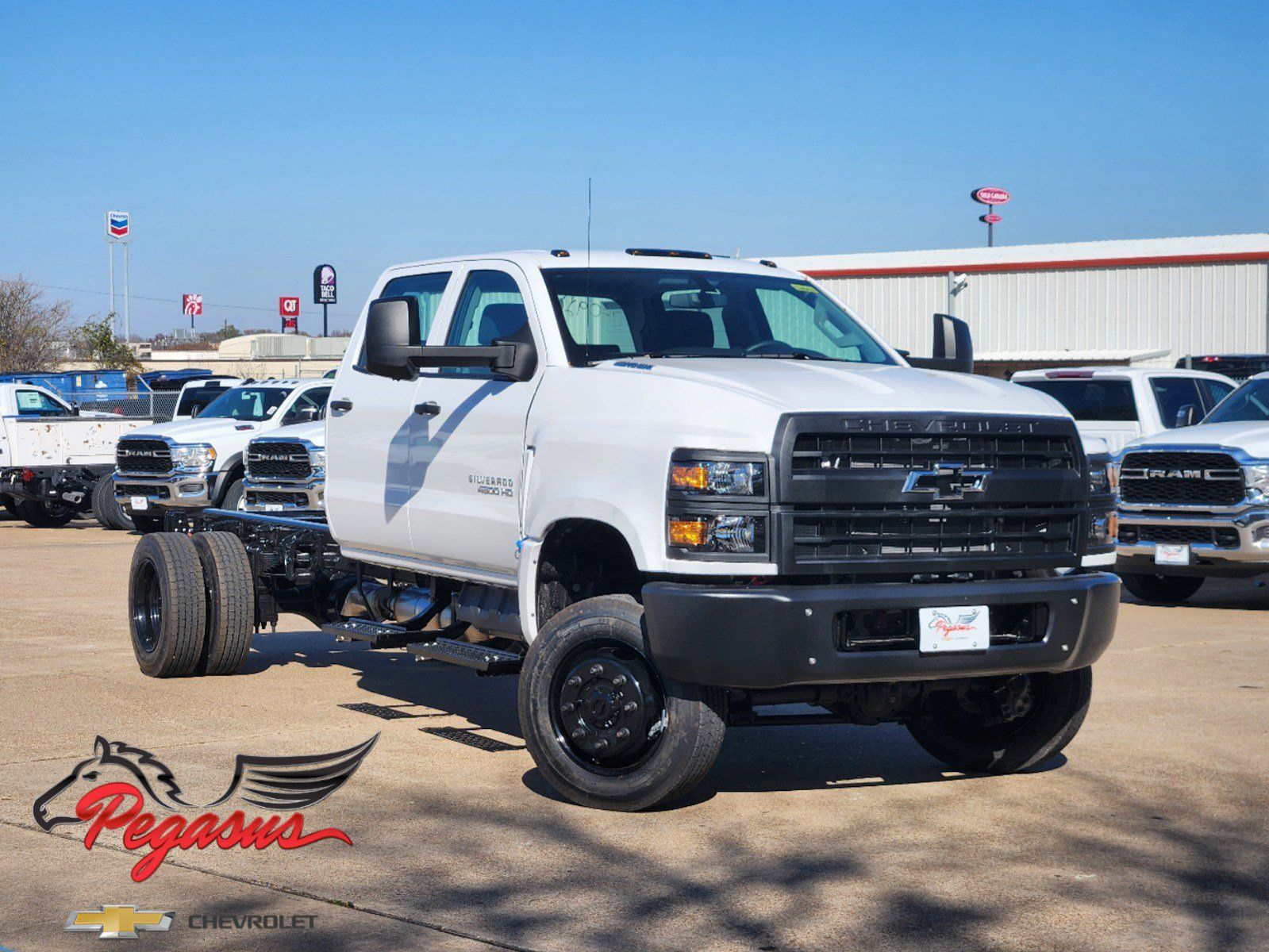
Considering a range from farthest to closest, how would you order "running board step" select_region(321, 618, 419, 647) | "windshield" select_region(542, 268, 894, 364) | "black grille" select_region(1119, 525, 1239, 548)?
"black grille" select_region(1119, 525, 1239, 548)
"running board step" select_region(321, 618, 419, 647)
"windshield" select_region(542, 268, 894, 364)

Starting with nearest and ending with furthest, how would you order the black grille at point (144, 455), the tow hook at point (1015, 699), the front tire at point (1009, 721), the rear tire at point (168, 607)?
the front tire at point (1009, 721), the tow hook at point (1015, 699), the rear tire at point (168, 607), the black grille at point (144, 455)

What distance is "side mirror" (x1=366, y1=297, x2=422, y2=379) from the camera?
7238mm

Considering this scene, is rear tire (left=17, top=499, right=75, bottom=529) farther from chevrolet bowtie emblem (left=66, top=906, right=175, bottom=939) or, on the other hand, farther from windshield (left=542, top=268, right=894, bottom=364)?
chevrolet bowtie emblem (left=66, top=906, right=175, bottom=939)

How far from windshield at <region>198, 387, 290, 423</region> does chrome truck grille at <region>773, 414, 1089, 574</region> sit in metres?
17.3

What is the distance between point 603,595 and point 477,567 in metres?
1.23

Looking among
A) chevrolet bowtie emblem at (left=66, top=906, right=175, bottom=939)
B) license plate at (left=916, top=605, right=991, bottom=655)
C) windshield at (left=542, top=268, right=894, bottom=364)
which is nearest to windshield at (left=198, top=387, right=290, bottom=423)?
windshield at (left=542, top=268, right=894, bottom=364)

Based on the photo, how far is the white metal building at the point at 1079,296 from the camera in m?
39.0

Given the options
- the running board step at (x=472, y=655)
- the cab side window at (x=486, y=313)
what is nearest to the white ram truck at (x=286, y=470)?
the cab side window at (x=486, y=313)

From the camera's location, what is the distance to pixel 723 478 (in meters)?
5.97

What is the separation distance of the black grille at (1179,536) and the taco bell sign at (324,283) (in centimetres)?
6743

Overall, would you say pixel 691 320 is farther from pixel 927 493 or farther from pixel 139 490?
pixel 139 490

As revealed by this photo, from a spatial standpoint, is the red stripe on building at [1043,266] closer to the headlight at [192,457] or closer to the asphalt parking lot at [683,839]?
the headlight at [192,457]

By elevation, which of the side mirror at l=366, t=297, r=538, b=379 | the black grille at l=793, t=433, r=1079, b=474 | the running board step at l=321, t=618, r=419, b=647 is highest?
the side mirror at l=366, t=297, r=538, b=379

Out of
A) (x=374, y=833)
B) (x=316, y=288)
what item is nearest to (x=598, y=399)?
(x=374, y=833)
